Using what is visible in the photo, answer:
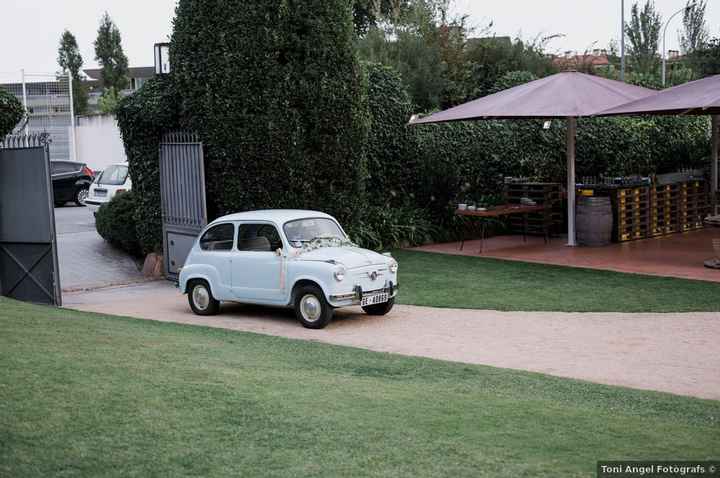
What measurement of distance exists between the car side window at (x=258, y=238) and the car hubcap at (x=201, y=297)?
2.90 feet

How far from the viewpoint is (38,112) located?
42.9m

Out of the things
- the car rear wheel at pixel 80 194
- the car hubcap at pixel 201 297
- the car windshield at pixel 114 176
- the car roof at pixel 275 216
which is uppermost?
the car windshield at pixel 114 176

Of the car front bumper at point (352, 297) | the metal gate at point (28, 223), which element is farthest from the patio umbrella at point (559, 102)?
the metal gate at point (28, 223)

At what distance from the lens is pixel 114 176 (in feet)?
80.1

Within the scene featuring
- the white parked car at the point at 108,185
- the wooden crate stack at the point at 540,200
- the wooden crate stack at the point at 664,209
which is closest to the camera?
the wooden crate stack at the point at 664,209

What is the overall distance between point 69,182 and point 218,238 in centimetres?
1979

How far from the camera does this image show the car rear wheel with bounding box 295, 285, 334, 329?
37.0 feet

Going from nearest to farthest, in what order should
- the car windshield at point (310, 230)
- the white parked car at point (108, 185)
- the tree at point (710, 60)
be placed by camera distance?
the car windshield at point (310, 230)
the white parked car at point (108, 185)
the tree at point (710, 60)

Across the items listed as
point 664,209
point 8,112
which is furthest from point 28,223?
point 664,209

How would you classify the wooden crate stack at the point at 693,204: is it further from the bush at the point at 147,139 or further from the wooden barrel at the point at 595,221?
the bush at the point at 147,139

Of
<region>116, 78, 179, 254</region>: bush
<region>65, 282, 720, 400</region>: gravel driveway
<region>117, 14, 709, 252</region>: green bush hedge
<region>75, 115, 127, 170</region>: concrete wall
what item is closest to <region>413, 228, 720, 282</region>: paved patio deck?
<region>117, 14, 709, 252</region>: green bush hedge

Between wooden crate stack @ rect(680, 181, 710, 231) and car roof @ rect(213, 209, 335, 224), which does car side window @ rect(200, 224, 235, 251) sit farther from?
wooden crate stack @ rect(680, 181, 710, 231)

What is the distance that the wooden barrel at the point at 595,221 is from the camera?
59.0 feet

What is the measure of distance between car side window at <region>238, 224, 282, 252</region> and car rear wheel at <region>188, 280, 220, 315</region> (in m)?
0.84
